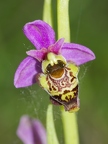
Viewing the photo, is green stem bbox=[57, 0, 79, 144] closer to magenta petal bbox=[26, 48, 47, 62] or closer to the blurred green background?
magenta petal bbox=[26, 48, 47, 62]

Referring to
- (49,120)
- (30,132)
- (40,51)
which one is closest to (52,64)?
(40,51)

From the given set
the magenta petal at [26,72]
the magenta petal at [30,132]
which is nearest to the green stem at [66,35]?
the magenta petal at [26,72]

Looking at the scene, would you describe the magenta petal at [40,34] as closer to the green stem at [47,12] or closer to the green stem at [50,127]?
the green stem at [47,12]

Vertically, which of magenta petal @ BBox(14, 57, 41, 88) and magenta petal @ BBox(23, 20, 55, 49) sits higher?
magenta petal @ BBox(23, 20, 55, 49)

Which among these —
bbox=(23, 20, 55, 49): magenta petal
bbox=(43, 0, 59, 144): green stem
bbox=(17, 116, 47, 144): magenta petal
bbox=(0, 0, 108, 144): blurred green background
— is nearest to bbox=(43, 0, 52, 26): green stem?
bbox=(43, 0, 59, 144): green stem

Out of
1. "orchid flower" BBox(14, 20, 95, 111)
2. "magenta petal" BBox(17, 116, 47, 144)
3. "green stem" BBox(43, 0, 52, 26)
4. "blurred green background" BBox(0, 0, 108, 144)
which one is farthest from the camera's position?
"blurred green background" BBox(0, 0, 108, 144)
